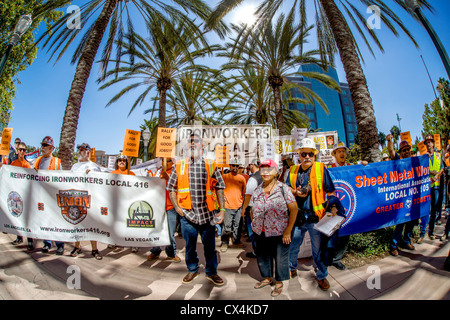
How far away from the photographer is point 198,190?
3.20 m

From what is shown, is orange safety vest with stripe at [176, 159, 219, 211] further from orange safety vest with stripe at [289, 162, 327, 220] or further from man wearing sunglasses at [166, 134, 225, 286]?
orange safety vest with stripe at [289, 162, 327, 220]

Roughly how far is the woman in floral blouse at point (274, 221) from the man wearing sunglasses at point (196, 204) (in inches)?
24.1

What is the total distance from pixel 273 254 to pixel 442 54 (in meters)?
6.03

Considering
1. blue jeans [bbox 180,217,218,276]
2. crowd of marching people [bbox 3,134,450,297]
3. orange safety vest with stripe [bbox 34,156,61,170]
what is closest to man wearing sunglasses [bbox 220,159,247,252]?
crowd of marching people [bbox 3,134,450,297]

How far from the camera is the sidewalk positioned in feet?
9.24

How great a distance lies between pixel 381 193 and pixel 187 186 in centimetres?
351

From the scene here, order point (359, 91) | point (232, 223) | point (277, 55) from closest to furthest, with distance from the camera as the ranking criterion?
point (232, 223)
point (359, 91)
point (277, 55)

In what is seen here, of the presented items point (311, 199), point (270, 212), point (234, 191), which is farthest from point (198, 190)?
point (234, 191)

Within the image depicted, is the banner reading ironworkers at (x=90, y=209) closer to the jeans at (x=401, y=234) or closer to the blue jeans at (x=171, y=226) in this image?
the blue jeans at (x=171, y=226)

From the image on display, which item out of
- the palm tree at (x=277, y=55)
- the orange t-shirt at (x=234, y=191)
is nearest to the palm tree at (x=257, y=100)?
the palm tree at (x=277, y=55)

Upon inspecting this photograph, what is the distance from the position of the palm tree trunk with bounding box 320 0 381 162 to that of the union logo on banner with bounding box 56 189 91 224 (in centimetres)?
554

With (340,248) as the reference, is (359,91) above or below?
above

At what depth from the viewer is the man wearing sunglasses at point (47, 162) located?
415 cm

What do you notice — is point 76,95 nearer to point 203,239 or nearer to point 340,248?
point 203,239
